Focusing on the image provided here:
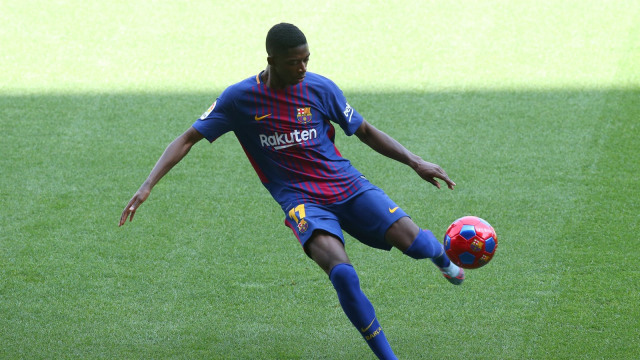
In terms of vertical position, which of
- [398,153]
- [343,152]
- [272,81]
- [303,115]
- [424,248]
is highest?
[272,81]

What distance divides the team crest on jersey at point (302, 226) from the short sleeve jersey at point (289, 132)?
187mm

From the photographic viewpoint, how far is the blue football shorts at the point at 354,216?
501cm


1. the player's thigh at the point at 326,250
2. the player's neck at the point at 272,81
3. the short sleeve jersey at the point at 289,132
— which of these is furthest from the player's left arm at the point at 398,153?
the player's thigh at the point at 326,250

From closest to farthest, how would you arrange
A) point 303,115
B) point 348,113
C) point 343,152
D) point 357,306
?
point 357,306 → point 303,115 → point 348,113 → point 343,152

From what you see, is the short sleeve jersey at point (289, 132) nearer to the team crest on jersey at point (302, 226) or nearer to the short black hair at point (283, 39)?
the team crest on jersey at point (302, 226)

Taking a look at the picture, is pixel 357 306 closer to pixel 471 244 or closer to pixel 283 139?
pixel 471 244

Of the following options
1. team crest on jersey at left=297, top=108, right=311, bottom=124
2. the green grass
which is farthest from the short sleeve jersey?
the green grass

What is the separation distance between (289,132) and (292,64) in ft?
1.52

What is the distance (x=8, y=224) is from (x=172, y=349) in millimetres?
2684

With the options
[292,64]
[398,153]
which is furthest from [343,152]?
[292,64]

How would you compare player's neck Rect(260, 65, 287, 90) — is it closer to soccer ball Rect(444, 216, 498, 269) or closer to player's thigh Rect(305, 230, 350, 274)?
player's thigh Rect(305, 230, 350, 274)

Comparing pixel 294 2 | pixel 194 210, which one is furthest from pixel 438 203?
pixel 294 2

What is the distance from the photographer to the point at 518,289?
6.09 metres

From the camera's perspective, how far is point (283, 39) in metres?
4.86
